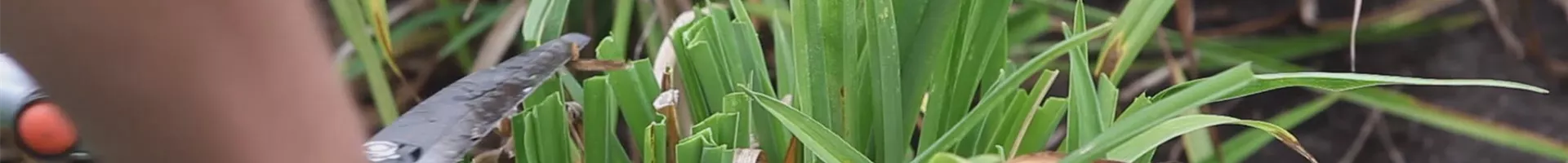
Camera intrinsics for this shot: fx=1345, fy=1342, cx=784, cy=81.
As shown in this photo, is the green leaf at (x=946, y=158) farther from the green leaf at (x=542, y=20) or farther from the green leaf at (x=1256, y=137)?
the green leaf at (x=1256, y=137)

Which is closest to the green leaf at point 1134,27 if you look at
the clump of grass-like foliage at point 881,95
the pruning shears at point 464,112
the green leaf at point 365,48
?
the clump of grass-like foliage at point 881,95

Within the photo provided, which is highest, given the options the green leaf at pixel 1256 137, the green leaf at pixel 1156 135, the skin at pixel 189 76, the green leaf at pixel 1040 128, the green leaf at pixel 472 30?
the skin at pixel 189 76

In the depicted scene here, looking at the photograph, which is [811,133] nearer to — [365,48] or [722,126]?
[722,126]

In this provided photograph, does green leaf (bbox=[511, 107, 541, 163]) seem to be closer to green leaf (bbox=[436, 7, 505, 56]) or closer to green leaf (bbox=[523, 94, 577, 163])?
green leaf (bbox=[523, 94, 577, 163])

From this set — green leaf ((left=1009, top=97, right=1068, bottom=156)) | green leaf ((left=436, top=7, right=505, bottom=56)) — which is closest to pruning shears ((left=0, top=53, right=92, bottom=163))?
green leaf ((left=1009, top=97, right=1068, bottom=156))

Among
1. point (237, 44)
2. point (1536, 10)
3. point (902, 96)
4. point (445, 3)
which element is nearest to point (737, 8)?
point (902, 96)

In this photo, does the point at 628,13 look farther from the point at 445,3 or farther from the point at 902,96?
the point at 902,96
